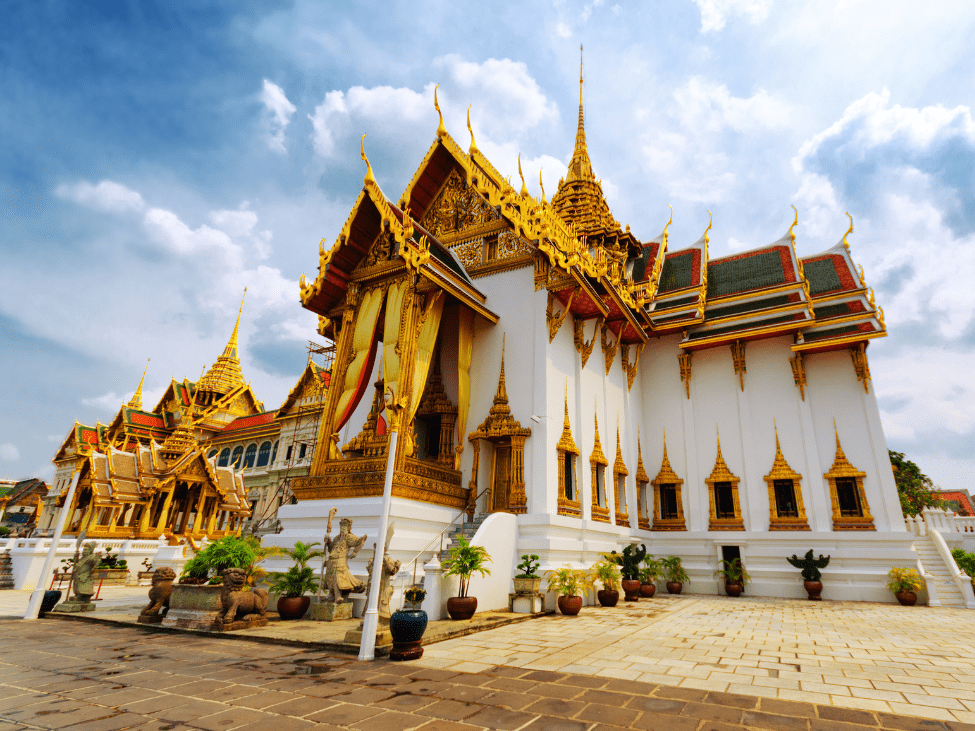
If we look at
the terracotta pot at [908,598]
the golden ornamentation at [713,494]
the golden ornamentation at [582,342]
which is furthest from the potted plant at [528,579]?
the terracotta pot at [908,598]

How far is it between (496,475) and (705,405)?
719 centimetres

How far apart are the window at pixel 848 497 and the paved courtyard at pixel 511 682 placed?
20.8 feet

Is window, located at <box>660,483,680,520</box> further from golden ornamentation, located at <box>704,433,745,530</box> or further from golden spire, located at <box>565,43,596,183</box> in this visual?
golden spire, located at <box>565,43,596,183</box>

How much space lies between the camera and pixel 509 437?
10227 millimetres

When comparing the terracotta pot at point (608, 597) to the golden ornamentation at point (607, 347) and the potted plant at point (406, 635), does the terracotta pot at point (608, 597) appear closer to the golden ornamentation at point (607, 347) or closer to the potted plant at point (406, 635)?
the golden ornamentation at point (607, 347)

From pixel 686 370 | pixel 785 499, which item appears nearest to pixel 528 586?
pixel 785 499

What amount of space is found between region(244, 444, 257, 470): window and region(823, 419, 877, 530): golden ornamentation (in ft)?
90.7

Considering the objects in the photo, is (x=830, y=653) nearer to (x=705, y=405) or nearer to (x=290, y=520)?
(x=290, y=520)

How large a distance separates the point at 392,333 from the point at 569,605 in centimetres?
565

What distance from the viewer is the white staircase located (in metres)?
11.0

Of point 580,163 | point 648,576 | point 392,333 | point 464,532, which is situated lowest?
point 648,576

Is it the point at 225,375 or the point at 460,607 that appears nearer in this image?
the point at 460,607

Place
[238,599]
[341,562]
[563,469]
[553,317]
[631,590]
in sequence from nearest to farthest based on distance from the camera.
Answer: [238,599] → [341,562] → [563,469] → [553,317] → [631,590]

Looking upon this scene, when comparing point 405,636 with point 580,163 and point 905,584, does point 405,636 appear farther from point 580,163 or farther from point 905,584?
point 580,163
